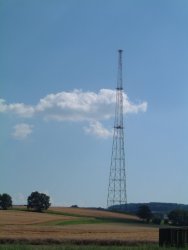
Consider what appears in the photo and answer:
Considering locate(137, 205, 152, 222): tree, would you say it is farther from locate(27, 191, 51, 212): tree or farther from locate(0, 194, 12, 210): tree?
locate(0, 194, 12, 210): tree

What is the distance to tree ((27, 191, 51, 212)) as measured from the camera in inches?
5536

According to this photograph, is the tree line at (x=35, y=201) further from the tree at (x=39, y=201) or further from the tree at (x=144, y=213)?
the tree at (x=144, y=213)

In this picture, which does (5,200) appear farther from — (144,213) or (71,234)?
(71,234)

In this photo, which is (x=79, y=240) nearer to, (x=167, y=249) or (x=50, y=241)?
(x=50, y=241)

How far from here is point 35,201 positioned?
142000 mm

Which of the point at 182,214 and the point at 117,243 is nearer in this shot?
the point at 117,243

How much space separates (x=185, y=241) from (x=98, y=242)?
12.4 meters

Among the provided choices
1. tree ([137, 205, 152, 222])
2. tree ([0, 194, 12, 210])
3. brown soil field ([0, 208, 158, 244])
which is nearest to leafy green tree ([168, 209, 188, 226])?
tree ([137, 205, 152, 222])

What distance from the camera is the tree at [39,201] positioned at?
141 m

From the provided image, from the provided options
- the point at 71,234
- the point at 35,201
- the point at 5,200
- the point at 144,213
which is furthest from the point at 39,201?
the point at 71,234

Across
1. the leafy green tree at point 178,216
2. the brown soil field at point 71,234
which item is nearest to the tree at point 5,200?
the leafy green tree at point 178,216

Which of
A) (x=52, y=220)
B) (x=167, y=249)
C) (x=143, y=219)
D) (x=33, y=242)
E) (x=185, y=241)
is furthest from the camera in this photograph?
(x=143, y=219)

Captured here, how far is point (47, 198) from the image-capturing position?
465ft

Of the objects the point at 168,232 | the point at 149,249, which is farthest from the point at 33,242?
the point at 149,249
